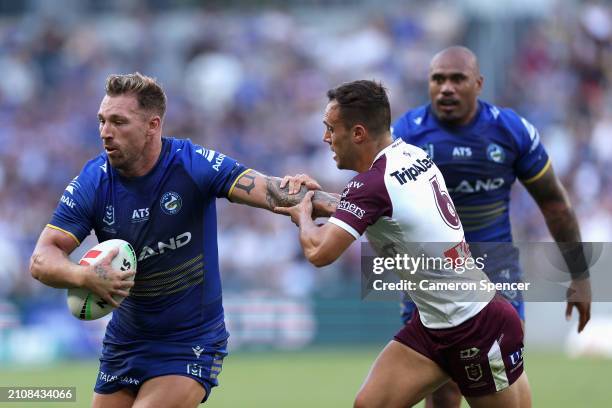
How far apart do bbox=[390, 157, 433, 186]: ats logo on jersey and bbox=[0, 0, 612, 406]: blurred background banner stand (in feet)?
37.7

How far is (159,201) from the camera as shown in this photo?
7.33 meters

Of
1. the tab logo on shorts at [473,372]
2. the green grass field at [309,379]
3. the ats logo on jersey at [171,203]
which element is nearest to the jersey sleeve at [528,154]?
the tab logo on shorts at [473,372]

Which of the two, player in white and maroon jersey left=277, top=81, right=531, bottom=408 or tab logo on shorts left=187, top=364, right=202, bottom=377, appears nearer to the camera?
player in white and maroon jersey left=277, top=81, right=531, bottom=408

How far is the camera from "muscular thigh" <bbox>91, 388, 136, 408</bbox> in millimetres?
7304

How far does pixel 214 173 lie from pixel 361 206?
1.07 m

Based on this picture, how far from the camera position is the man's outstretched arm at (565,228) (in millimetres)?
8969

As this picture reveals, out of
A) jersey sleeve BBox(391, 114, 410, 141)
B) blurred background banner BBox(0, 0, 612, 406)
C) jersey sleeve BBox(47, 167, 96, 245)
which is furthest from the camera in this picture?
blurred background banner BBox(0, 0, 612, 406)

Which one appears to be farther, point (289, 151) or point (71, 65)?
point (71, 65)

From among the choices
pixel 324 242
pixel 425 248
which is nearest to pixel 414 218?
pixel 425 248

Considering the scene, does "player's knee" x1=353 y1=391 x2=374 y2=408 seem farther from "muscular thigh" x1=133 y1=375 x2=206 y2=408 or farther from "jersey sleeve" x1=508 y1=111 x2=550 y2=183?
"jersey sleeve" x1=508 y1=111 x2=550 y2=183

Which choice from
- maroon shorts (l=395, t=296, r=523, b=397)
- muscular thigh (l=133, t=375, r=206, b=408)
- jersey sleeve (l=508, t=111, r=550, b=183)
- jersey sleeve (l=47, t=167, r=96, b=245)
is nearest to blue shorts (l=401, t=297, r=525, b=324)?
jersey sleeve (l=508, t=111, r=550, b=183)

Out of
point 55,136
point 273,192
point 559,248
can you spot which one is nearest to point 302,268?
point 55,136

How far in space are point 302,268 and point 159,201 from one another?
12.5m

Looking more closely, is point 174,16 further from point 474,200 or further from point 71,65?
point 474,200
